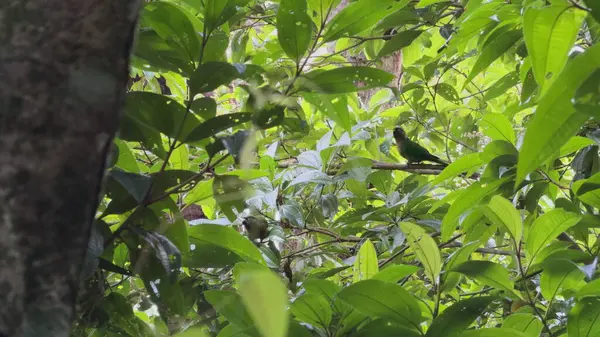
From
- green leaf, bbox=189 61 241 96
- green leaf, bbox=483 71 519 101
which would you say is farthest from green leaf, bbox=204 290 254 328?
green leaf, bbox=483 71 519 101

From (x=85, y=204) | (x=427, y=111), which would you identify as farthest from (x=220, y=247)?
(x=427, y=111)

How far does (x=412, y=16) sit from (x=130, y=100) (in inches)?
27.7

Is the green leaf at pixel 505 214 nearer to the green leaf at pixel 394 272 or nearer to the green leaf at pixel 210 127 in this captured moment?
the green leaf at pixel 394 272

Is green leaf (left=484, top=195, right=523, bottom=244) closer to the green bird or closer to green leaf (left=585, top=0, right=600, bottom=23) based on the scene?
green leaf (left=585, top=0, right=600, bottom=23)

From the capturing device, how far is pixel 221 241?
0.67 m

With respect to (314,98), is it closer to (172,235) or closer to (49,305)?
(172,235)

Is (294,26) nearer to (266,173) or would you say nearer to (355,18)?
(355,18)

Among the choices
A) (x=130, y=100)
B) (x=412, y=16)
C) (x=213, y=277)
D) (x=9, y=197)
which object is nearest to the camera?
(x=9, y=197)

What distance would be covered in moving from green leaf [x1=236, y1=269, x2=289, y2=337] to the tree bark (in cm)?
10

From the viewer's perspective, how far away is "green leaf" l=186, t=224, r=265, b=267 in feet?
2.20

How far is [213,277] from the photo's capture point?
3.09ft

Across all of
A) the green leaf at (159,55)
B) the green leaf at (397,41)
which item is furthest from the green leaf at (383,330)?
the green leaf at (397,41)

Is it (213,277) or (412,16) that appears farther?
(412,16)

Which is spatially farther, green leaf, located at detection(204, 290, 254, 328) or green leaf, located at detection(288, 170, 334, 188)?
green leaf, located at detection(288, 170, 334, 188)
